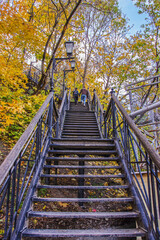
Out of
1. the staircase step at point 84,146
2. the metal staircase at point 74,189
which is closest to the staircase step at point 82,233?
the metal staircase at point 74,189

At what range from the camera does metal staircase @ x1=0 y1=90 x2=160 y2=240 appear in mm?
1800

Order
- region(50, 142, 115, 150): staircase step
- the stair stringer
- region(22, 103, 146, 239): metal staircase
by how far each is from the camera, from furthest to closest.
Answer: region(50, 142, 115, 150): staircase step
region(22, 103, 146, 239): metal staircase
the stair stringer

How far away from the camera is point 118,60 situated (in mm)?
12891

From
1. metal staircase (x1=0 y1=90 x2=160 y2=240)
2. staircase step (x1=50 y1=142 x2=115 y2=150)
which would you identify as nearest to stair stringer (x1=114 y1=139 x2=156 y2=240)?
metal staircase (x1=0 y1=90 x2=160 y2=240)

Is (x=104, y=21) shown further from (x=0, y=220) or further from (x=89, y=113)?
(x=0, y=220)

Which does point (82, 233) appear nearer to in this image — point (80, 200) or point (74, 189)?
point (80, 200)

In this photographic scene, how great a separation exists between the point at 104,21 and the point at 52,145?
49.4ft

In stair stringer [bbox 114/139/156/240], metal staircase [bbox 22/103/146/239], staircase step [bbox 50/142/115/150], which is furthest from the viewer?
staircase step [bbox 50/142/115/150]

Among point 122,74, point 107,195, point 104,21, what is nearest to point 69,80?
point 104,21

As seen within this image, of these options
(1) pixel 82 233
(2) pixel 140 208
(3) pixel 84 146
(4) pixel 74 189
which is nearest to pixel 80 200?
(1) pixel 82 233

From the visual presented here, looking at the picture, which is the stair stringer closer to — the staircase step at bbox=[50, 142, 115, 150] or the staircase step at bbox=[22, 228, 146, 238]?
the staircase step at bbox=[22, 228, 146, 238]

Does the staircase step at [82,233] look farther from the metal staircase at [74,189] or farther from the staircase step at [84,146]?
the staircase step at [84,146]

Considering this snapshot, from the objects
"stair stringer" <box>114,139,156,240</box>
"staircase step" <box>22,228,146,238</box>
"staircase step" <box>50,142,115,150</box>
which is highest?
"staircase step" <box>50,142,115,150</box>

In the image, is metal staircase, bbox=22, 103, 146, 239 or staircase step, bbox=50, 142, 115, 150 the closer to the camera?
metal staircase, bbox=22, 103, 146, 239
